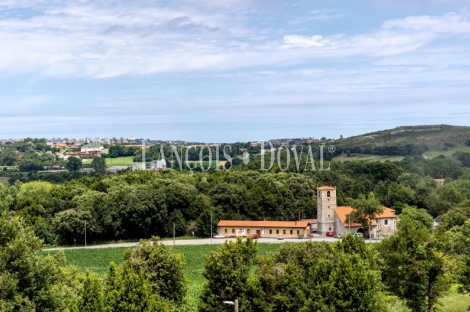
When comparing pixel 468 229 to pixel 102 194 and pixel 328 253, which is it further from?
pixel 102 194

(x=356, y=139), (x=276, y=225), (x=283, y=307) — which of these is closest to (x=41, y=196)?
(x=276, y=225)

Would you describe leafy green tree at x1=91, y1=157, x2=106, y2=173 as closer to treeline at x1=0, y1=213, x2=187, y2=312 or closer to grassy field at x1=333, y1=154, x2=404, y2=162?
grassy field at x1=333, y1=154, x2=404, y2=162

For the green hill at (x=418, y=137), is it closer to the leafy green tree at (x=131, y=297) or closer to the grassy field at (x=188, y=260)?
the grassy field at (x=188, y=260)

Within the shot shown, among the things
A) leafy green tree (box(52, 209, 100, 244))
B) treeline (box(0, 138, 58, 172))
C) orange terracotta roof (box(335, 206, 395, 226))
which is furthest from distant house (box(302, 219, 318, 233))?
treeline (box(0, 138, 58, 172))

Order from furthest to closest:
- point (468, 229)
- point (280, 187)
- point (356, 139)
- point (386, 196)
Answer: point (356, 139) → point (386, 196) → point (280, 187) → point (468, 229)

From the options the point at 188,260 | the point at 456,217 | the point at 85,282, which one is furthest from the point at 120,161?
the point at 85,282

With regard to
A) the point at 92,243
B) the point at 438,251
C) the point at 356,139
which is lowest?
the point at 92,243

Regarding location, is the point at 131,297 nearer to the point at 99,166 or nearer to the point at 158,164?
the point at 158,164
